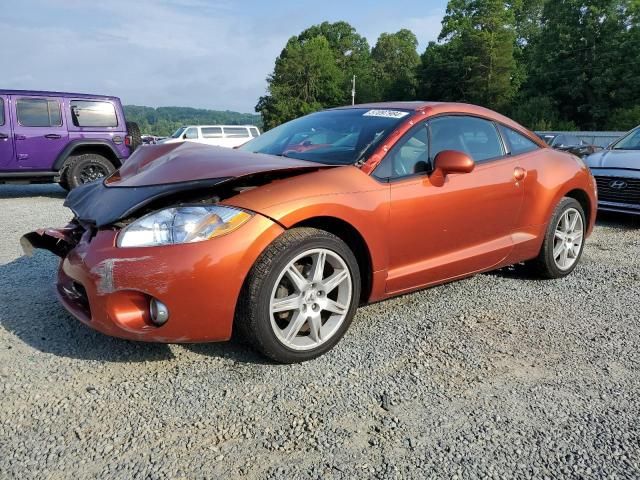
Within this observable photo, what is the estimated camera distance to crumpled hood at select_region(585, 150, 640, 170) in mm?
6609

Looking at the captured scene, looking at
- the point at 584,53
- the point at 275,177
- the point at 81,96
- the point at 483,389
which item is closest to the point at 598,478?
the point at 483,389

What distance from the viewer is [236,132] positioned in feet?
79.8

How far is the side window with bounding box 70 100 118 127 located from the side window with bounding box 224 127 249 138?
535 inches

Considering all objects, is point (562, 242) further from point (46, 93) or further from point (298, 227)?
point (46, 93)

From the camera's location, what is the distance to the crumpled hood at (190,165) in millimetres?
2766

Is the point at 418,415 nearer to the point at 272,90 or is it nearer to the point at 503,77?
the point at 503,77

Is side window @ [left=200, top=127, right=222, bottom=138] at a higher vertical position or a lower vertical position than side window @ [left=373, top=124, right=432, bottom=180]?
higher

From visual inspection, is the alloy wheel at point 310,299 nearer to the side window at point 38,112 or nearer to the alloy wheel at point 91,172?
the alloy wheel at point 91,172

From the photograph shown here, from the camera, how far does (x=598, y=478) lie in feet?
6.31

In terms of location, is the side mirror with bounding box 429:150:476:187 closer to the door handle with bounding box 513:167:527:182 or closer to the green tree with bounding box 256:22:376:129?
the door handle with bounding box 513:167:527:182

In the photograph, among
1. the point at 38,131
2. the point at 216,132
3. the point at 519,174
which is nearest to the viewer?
the point at 519,174

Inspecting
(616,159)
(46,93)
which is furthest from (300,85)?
(616,159)

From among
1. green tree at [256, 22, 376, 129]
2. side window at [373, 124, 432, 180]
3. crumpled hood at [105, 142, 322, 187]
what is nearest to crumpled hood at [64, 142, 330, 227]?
crumpled hood at [105, 142, 322, 187]

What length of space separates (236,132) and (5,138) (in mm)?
15948
